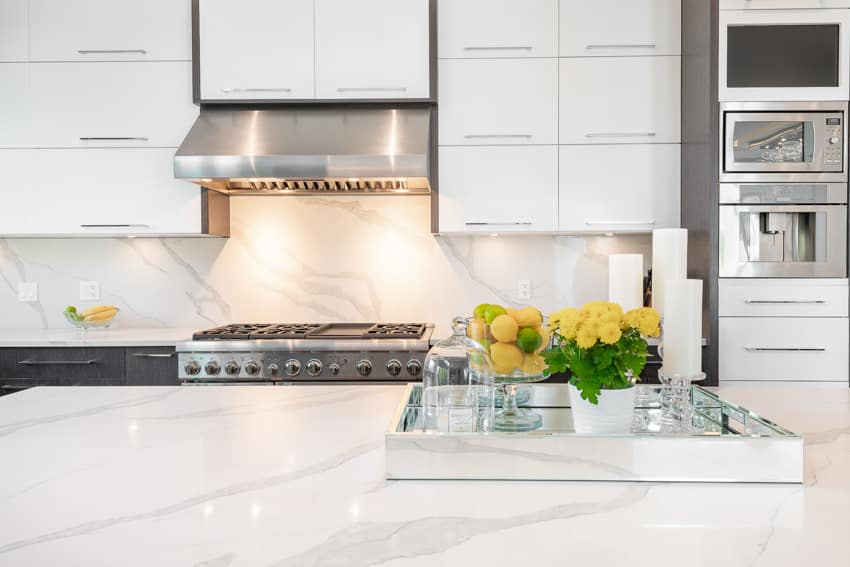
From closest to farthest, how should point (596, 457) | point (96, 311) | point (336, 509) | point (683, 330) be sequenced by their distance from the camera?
1. point (336, 509)
2. point (596, 457)
3. point (683, 330)
4. point (96, 311)

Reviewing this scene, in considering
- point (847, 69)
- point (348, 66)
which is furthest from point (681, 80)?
point (348, 66)

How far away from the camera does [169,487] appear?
0.98 meters

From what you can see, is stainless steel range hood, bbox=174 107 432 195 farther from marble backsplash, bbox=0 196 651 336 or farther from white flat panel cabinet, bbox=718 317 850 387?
white flat panel cabinet, bbox=718 317 850 387

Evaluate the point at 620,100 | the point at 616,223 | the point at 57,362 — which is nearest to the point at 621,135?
the point at 620,100

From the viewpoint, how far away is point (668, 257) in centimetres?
141

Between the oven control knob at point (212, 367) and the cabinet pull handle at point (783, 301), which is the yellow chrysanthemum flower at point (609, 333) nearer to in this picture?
the cabinet pull handle at point (783, 301)

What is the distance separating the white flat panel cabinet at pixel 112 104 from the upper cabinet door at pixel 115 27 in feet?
0.17

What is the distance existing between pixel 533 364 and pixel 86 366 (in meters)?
2.23

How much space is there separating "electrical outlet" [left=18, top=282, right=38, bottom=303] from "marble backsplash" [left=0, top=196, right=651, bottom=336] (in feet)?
0.09

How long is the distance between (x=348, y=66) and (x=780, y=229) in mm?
1929

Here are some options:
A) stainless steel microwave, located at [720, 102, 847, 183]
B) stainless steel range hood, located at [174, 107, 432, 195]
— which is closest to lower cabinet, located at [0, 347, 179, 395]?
stainless steel range hood, located at [174, 107, 432, 195]

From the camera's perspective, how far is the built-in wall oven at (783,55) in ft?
8.66

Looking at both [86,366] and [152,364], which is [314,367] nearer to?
[152,364]

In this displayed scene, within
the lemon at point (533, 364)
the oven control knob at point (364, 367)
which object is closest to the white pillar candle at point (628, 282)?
the lemon at point (533, 364)
